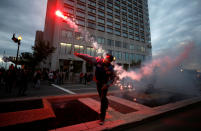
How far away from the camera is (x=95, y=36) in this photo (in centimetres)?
2908

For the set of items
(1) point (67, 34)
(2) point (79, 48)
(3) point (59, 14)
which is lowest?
(2) point (79, 48)

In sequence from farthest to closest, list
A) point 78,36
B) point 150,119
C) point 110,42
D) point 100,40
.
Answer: point 110,42 → point 100,40 → point 78,36 → point 150,119

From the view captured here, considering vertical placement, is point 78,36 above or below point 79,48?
above

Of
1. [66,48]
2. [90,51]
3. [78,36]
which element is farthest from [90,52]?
[66,48]

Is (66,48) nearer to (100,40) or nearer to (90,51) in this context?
(90,51)

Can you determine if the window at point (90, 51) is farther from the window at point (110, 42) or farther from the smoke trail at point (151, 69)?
the smoke trail at point (151, 69)

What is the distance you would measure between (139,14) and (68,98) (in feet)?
170

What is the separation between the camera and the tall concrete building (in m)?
23.9

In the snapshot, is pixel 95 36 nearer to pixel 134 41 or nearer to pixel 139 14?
pixel 134 41

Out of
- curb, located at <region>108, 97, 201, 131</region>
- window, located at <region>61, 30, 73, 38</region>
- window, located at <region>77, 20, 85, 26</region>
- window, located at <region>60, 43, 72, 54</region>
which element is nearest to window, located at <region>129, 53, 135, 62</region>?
window, located at <region>77, 20, 85, 26</region>

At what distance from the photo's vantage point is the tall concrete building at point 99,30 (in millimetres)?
23859

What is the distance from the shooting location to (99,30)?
2997 cm

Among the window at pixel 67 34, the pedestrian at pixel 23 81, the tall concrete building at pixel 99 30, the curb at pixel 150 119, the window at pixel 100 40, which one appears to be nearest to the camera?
the curb at pixel 150 119

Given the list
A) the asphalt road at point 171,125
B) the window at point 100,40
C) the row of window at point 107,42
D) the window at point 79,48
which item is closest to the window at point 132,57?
the row of window at point 107,42
